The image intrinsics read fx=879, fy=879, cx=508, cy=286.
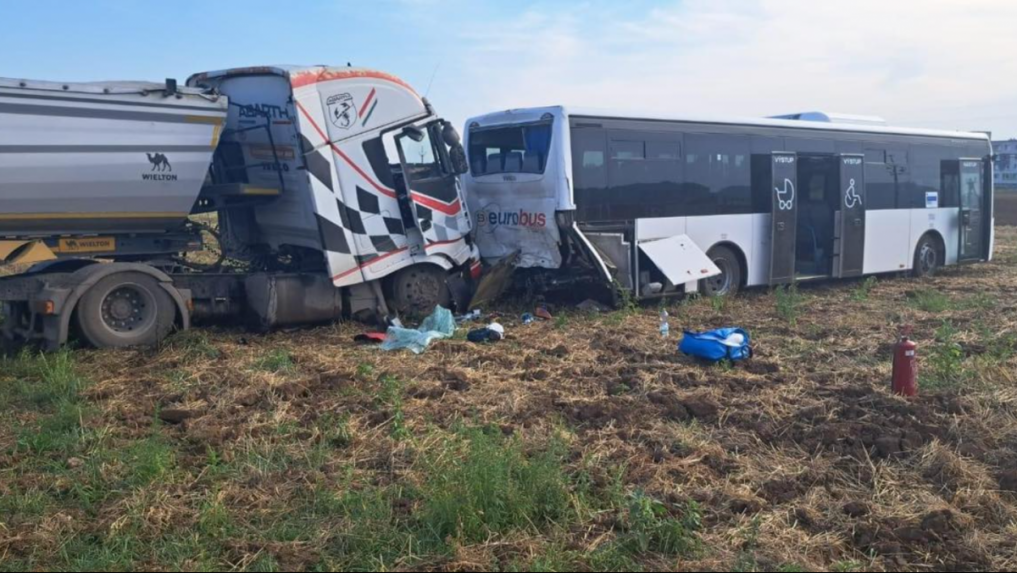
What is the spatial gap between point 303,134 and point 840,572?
7.31 metres

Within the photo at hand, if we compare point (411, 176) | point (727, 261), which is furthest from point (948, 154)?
point (411, 176)

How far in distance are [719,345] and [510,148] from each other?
479cm

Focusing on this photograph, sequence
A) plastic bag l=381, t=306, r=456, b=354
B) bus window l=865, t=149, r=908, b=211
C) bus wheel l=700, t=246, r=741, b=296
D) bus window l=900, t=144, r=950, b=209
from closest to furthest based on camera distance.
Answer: plastic bag l=381, t=306, r=456, b=354, bus wheel l=700, t=246, r=741, b=296, bus window l=865, t=149, r=908, b=211, bus window l=900, t=144, r=950, b=209

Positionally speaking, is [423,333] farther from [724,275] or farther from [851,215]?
[851,215]

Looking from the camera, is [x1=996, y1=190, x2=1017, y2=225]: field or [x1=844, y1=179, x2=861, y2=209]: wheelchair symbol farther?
[x1=996, y1=190, x2=1017, y2=225]: field

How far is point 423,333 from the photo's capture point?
937 centimetres

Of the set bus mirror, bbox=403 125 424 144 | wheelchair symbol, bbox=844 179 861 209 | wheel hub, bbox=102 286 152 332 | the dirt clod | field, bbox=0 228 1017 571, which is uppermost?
bus mirror, bbox=403 125 424 144

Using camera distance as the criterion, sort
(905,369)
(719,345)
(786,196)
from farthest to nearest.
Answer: (786,196) < (719,345) < (905,369)

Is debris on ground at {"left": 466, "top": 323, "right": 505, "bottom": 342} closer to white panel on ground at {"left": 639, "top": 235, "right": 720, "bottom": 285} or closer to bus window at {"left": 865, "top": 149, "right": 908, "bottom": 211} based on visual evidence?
white panel on ground at {"left": 639, "top": 235, "right": 720, "bottom": 285}

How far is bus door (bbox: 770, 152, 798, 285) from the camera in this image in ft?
44.4

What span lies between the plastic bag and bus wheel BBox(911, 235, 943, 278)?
10.0 m

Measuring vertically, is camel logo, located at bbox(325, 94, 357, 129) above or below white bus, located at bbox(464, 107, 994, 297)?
above

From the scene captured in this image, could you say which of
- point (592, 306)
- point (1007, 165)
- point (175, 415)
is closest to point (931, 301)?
point (592, 306)

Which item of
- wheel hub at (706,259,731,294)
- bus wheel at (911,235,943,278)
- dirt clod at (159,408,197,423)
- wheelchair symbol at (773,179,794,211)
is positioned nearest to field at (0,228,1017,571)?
dirt clod at (159,408,197,423)
